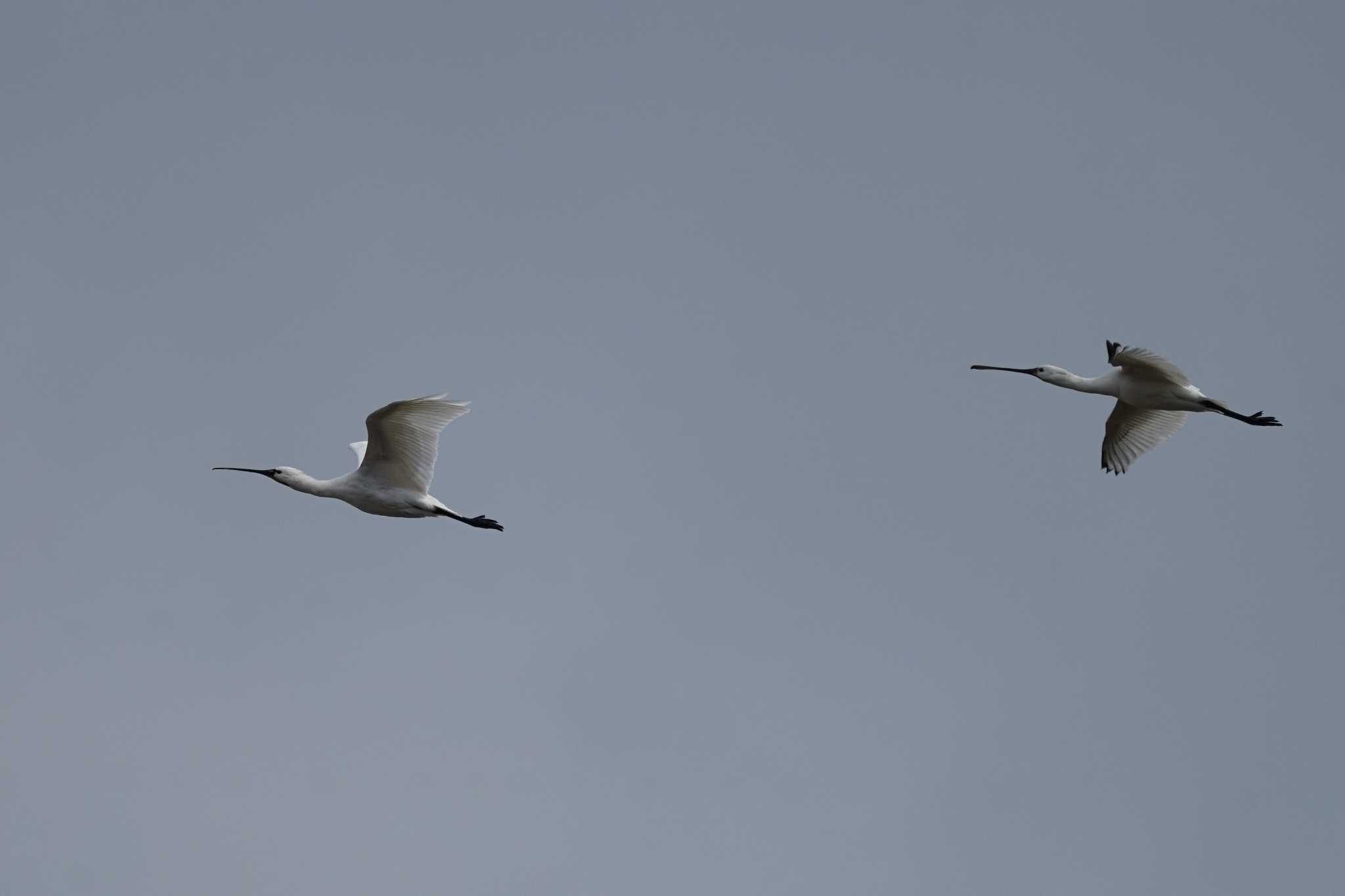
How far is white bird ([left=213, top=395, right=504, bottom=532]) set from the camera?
23.2m

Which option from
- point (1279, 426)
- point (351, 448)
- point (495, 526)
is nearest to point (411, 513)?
point (495, 526)

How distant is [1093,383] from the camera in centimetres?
2842

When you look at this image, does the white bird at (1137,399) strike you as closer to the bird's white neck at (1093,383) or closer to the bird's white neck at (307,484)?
the bird's white neck at (1093,383)

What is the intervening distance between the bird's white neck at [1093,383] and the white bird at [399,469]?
919cm

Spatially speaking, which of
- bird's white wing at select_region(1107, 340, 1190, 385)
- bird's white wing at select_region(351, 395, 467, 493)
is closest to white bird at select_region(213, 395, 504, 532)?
bird's white wing at select_region(351, 395, 467, 493)

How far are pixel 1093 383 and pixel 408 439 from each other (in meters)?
10.6

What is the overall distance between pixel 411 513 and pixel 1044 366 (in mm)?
10486

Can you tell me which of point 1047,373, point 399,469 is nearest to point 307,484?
point 399,469

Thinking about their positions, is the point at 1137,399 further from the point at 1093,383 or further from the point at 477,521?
the point at 477,521

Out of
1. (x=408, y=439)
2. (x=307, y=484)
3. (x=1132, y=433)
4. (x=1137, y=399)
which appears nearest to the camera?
(x=408, y=439)

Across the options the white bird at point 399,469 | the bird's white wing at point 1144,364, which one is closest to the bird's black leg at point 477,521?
the white bird at point 399,469

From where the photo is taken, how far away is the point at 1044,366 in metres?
29.4

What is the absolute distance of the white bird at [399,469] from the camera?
76.0ft

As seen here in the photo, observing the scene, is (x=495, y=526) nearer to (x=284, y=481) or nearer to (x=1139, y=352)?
(x=284, y=481)
